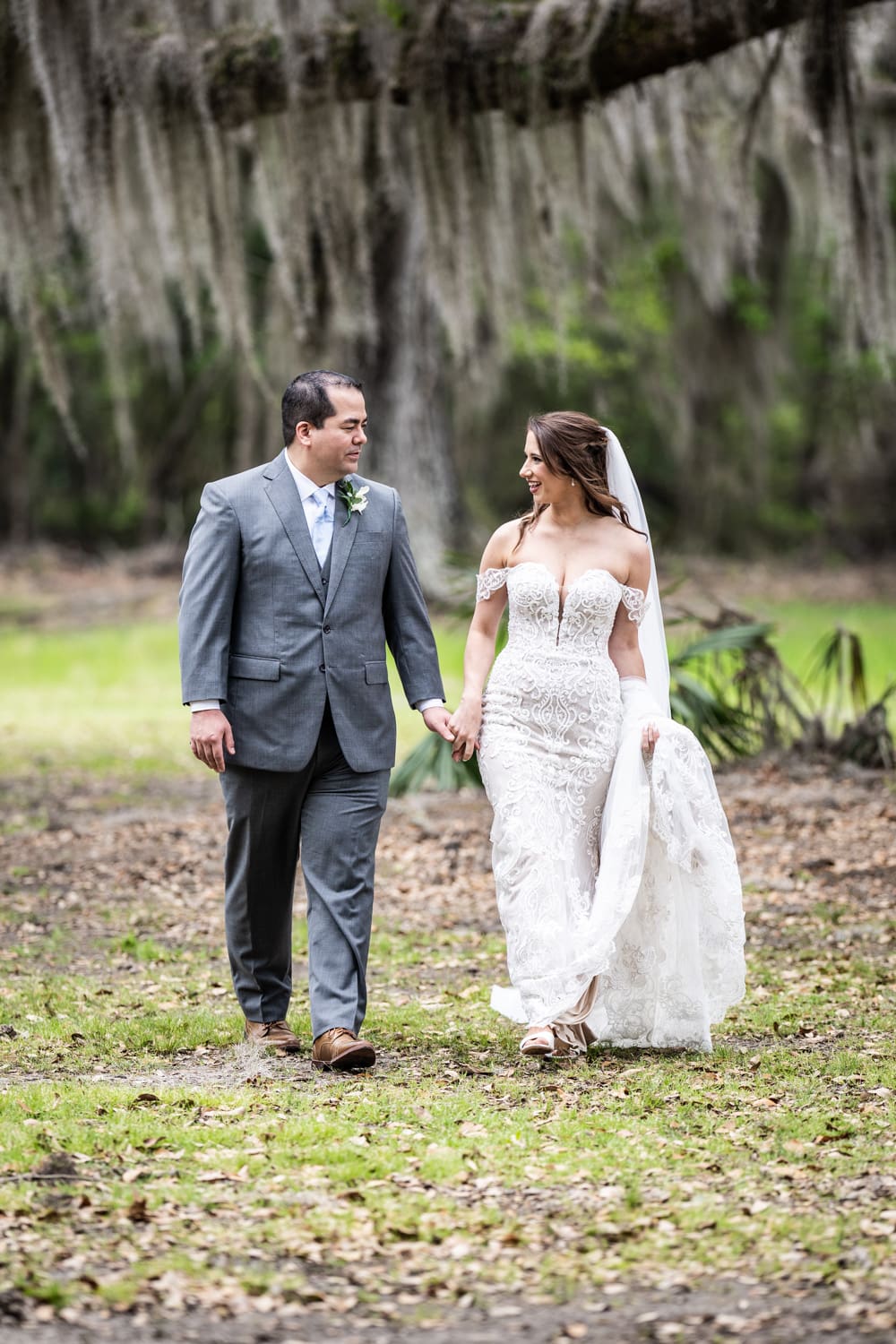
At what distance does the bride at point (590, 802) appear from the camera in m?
5.08

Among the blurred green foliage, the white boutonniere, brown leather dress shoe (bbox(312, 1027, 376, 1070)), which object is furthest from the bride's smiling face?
the blurred green foliage

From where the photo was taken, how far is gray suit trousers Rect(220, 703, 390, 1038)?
5.00 meters

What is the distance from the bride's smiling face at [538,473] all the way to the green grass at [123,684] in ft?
12.8

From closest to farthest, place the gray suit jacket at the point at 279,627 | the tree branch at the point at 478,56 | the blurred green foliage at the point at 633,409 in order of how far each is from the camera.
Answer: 1. the gray suit jacket at the point at 279,627
2. the tree branch at the point at 478,56
3. the blurred green foliage at the point at 633,409

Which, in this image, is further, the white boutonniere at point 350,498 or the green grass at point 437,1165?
the white boutonniere at point 350,498

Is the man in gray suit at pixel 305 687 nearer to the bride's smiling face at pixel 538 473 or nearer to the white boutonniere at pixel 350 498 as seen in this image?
the white boutonniere at pixel 350 498

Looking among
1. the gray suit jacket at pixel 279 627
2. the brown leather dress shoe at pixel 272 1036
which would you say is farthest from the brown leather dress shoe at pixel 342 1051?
the gray suit jacket at pixel 279 627

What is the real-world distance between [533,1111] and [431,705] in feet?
4.26

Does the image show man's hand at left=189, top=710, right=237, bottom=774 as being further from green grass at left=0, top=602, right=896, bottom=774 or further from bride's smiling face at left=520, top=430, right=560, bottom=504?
green grass at left=0, top=602, right=896, bottom=774

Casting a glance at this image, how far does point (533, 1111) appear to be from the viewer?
4.53 m

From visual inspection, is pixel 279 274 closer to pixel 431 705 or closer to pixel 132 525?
pixel 431 705

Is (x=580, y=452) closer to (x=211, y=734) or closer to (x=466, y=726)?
(x=466, y=726)

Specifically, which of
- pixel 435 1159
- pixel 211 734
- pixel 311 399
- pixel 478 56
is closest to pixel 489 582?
pixel 311 399

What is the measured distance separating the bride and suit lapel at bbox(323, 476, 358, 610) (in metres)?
0.52
